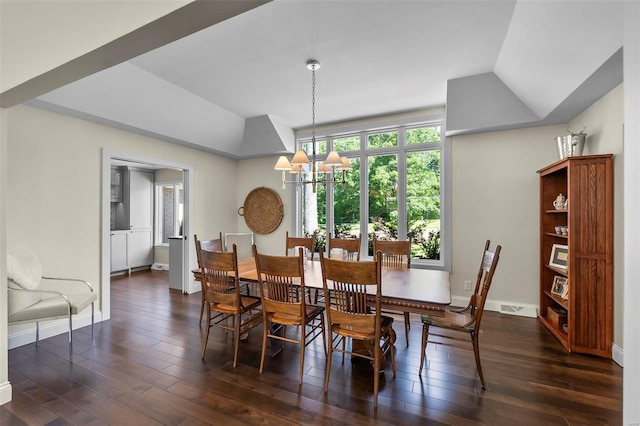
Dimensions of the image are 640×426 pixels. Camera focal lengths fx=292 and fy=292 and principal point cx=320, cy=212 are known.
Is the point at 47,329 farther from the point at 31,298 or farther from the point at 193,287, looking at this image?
the point at 193,287

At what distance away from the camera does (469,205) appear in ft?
13.5

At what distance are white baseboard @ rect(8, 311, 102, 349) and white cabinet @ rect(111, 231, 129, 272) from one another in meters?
3.18

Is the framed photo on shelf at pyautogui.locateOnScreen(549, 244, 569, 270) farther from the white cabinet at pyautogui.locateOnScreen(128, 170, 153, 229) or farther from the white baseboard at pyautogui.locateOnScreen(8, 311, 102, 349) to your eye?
the white cabinet at pyautogui.locateOnScreen(128, 170, 153, 229)

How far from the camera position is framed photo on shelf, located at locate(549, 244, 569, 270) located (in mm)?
3225

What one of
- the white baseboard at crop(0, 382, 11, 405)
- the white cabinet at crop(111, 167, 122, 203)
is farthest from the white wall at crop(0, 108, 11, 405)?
the white cabinet at crop(111, 167, 122, 203)

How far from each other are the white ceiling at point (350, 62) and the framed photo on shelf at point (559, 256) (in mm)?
1515

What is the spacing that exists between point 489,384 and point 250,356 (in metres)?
2.02

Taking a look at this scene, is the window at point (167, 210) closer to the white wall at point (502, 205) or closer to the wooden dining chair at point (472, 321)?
the white wall at point (502, 205)

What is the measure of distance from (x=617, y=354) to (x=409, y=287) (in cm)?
196

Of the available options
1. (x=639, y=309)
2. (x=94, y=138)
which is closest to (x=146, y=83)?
(x=94, y=138)

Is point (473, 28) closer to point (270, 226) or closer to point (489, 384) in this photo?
point (489, 384)

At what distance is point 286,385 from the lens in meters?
2.26

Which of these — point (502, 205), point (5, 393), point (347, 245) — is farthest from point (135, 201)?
point (502, 205)

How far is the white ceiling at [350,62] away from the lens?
229 centimetres
